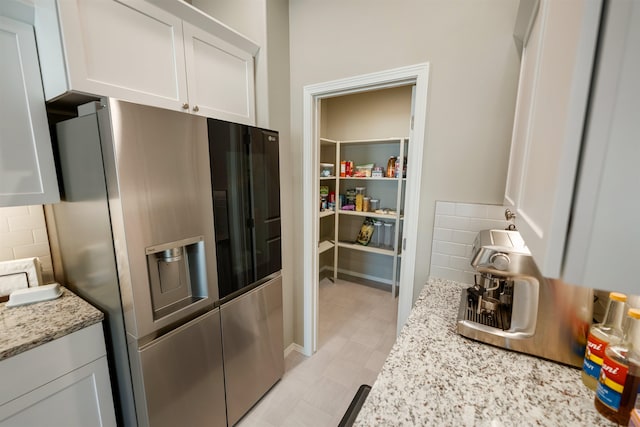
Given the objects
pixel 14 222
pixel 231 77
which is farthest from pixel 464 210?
pixel 14 222

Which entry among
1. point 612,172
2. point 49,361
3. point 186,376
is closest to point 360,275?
point 186,376

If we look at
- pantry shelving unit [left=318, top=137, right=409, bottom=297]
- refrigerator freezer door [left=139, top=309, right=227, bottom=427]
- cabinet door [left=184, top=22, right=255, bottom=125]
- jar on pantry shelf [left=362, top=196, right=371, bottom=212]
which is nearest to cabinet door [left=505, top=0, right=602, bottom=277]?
refrigerator freezer door [left=139, top=309, right=227, bottom=427]

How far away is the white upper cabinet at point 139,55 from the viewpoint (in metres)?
0.89

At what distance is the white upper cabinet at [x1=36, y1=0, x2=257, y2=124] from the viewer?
0.89 metres

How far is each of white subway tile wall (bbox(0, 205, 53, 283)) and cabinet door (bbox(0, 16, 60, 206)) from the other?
33 centimetres

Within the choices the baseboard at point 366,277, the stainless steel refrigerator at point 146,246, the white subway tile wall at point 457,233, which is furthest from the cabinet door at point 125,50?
the baseboard at point 366,277

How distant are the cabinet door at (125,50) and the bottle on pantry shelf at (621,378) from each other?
1.78m

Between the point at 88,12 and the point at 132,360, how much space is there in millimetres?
1321

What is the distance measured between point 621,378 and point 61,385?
5.77ft

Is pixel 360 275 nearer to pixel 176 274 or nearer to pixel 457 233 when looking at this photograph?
pixel 457 233

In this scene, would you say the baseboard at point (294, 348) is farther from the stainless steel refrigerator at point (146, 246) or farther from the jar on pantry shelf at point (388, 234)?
the jar on pantry shelf at point (388, 234)

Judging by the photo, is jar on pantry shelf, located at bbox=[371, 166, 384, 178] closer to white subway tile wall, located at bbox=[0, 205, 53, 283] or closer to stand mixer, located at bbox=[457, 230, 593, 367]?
stand mixer, located at bbox=[457, 230, 593, 367]

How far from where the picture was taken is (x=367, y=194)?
3186 mm

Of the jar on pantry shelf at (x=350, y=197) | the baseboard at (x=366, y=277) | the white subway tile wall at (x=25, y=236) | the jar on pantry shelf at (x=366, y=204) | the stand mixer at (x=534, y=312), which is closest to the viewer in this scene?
the stand mixer at (x=534, y=312)
